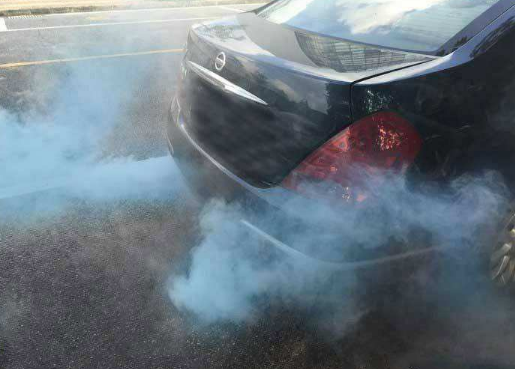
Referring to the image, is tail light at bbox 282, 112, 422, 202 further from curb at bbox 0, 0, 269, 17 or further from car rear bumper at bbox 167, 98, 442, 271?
curb at bbox 0, 0, 269, 17

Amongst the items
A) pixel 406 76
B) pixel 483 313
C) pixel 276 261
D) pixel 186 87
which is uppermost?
pixel 406 76

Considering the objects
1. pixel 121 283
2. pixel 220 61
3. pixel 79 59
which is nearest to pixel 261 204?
pixel 220 61

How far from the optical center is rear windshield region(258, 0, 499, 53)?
226 cm

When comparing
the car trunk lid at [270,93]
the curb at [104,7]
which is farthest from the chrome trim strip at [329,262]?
the curb at [104,7]

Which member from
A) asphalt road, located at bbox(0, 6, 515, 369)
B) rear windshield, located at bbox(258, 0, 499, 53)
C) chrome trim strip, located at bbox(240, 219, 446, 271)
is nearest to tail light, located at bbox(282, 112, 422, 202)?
chrome trim strip, located at bbox(240, 219, 446, 271)

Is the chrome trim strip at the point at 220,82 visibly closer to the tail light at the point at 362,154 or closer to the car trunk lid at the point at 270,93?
the car trunk lid at the point at 270,93

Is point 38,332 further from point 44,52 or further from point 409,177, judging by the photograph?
point 44,52

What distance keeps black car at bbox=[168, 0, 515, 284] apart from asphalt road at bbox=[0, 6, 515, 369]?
1.74ft

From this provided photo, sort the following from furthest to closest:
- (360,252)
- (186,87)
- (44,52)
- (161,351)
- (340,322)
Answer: (44,52), (186,87), (340,322), (161,351), (360,252)

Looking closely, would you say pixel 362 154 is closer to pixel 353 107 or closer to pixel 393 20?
pixel 353 107

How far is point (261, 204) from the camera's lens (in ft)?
6.99

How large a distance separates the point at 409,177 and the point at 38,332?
1.97 meters

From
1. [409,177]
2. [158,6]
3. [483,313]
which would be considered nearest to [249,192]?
[409,177]

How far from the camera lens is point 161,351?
2.23 meters
